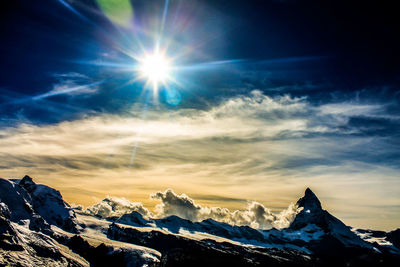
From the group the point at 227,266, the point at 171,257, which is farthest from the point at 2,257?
the point at 227,266

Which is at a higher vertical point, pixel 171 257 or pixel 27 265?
pixel 171 257

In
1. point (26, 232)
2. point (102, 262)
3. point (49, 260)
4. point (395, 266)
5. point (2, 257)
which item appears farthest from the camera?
point (102, 262)

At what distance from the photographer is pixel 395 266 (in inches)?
2498

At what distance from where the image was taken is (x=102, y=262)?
192625 millimetres

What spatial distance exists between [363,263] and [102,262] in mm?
203349

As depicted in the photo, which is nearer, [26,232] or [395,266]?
[395,266]

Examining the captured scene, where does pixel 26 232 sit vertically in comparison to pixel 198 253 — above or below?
below

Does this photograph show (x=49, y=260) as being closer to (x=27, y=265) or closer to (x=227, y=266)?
(x=27, y=265)

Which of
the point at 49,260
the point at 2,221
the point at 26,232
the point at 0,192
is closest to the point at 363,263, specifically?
the point at 2,221

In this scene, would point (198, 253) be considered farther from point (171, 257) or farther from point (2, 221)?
point (2, 221)

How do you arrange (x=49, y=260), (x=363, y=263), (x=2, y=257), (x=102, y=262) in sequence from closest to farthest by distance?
1. (x=363, y=263)
2. (x=2, y=257)
3. (x=49, y=260)
4. (x=102, y=262)

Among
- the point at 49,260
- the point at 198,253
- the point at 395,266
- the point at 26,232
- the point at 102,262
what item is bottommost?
the point at 102,262

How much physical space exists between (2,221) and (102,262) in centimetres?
10524

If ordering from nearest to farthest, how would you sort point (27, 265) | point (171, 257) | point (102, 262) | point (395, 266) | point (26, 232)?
point (395, 266)
point (171, 257)
point (27, 265)
point (26, 232)
point (102, 262)
